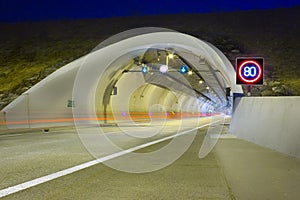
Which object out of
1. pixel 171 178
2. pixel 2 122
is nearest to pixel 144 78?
pixel 2 122

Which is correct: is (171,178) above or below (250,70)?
below

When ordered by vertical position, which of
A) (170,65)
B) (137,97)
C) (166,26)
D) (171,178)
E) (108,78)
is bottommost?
(171,178)

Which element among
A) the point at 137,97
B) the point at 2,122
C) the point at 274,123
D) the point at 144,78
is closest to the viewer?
the point at 274,123

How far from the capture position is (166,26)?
117 ft

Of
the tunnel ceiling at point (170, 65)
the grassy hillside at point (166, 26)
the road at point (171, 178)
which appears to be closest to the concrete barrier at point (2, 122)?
the grassy hillside at point (166, 26)

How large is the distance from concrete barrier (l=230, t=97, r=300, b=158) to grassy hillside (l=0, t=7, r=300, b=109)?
8.14m

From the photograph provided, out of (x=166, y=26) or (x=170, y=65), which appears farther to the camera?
(x=166, y=26)

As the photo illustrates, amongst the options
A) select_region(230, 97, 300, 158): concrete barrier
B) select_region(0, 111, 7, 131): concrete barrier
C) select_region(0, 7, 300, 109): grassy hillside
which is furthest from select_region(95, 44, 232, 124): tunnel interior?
select_region(0, 111, 7, 131): concrete barrier

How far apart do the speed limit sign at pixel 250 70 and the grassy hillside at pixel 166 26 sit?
6908 mm

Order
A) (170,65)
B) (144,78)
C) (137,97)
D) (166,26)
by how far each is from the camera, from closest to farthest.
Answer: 1. (170,65)
2. (166,26)
3. (144,78)
4. (137,97)

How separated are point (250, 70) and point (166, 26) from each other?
70.4 feet

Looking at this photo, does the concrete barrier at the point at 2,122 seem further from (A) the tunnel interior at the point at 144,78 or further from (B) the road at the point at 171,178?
(B) the road at the point at 171,178

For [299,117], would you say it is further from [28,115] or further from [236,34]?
[236,34]

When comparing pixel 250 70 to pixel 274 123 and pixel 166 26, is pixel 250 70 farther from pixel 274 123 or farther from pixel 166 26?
pixel 166 26
